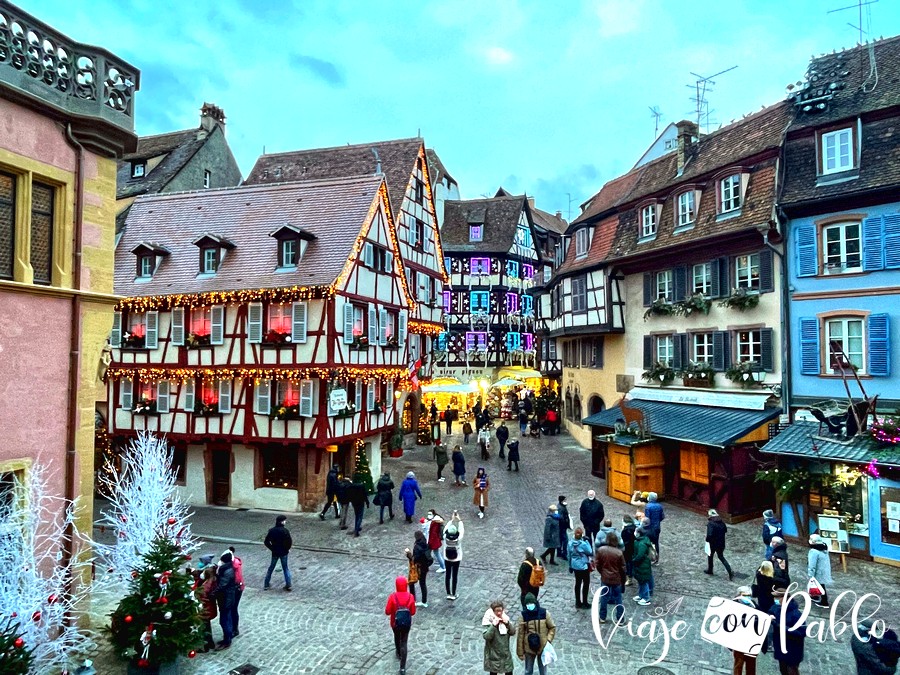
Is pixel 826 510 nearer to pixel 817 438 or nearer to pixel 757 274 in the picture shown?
pixel 817 438

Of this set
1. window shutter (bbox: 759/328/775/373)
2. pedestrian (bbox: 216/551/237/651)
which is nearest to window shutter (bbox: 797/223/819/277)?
window shutter (bbox: 759/328/775/373)

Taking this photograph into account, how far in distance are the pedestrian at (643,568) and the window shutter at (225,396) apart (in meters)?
14.3

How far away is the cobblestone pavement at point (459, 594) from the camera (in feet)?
33.3

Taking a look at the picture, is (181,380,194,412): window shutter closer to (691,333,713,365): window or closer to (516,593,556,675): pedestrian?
(516,593,556,675): pedestrian

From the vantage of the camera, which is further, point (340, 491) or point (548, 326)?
point (548, 326)

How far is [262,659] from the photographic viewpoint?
10227 millimetres

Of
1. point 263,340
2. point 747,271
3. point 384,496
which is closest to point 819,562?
point 747,271

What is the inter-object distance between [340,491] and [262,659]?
7.96 metres

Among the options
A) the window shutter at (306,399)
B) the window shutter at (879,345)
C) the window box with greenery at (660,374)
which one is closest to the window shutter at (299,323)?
the window shutter at (306,399)

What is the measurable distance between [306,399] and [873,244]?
58.1ft

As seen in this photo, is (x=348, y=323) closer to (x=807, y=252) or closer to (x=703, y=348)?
(x=703, y=348)

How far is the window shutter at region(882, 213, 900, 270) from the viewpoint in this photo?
1689cm

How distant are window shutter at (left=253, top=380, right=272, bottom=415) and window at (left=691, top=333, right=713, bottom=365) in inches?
606

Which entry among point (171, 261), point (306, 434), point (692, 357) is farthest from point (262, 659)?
point (692, 357)
